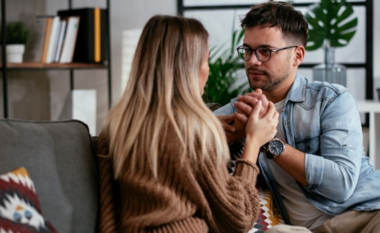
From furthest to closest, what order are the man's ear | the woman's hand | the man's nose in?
the man's ear, the man's nose, the woman's hand

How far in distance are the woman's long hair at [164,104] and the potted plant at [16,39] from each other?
2.34m

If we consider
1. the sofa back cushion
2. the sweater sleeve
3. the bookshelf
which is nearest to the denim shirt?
the sweater sleeve

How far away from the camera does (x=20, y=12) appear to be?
4.53 meters

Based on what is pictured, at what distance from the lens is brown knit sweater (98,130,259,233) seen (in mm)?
1688

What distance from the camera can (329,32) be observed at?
13.9ft

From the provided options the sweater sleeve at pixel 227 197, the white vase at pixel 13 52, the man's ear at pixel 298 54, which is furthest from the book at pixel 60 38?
the sweater sleeve at pixel 227 197

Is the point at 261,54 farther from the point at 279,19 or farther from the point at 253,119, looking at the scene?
the point at 253,119

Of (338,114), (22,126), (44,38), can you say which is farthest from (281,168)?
(44,38)

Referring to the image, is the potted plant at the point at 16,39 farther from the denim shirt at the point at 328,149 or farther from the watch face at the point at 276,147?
the watch face at the point at 276,147

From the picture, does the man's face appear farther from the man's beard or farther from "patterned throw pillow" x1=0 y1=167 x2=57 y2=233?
"patterned throw pillow" x1=0 y1=167 x2=57 y2=233

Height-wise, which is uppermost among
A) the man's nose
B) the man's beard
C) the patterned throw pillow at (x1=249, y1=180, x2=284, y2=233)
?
the man's nose

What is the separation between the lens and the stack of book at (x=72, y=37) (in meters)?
4.18

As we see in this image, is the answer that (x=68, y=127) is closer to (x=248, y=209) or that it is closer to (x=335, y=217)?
(x=248, y=209)

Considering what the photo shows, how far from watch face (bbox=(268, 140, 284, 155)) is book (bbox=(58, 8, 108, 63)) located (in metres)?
2.45
